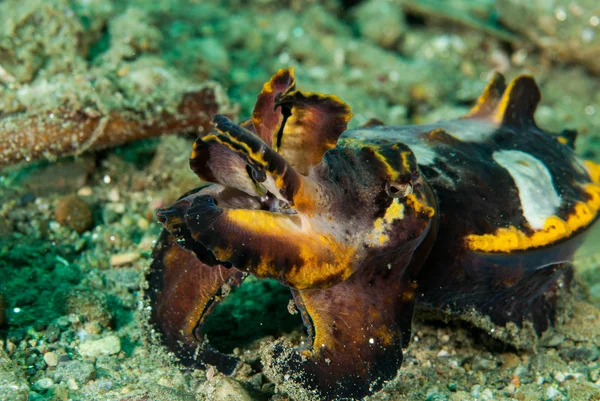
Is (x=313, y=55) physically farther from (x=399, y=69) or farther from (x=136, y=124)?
(x=136, y=124)

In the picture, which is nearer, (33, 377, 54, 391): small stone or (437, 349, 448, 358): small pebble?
(33, 377, 54, 391): small stone

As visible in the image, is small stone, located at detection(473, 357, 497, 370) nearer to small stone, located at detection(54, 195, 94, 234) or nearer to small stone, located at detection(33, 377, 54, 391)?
small stone, located at detection(33, 377, 54, 391)

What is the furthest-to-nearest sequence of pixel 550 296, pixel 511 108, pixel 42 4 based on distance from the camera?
1. pixel 42 4
2. pixel 511 108
3. pixel 550 296

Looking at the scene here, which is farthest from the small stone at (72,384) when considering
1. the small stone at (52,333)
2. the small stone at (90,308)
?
the small stone at (90,308)

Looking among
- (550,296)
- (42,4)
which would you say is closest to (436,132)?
(550,296)

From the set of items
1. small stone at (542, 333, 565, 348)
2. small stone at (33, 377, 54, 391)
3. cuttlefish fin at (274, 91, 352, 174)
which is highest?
cuttlefish fin at (274, 91, 352, 174)

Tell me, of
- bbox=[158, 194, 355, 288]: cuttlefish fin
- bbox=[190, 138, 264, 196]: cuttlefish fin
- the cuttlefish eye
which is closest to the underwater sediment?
bbox=[158, 194, 355, 288]: cuttlefish fin
